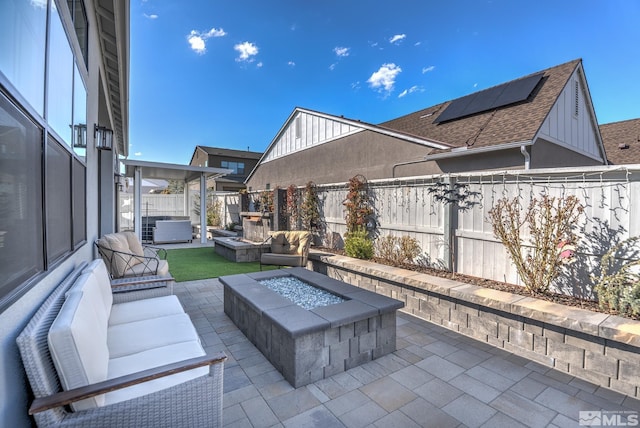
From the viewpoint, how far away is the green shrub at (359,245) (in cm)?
573

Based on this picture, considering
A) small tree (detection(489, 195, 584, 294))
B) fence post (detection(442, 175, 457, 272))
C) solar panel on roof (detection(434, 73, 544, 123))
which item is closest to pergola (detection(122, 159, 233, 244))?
solar panel on roof (detection(434, 73, 544, 123))

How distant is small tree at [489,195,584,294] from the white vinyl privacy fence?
0.10 meters

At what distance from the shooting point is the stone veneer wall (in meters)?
2.49

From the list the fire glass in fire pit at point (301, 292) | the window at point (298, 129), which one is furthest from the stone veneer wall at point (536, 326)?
the window at point (298, 129)

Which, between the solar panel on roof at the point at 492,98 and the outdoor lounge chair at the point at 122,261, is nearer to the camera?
the outdoor lounge chair at the point at 122,261

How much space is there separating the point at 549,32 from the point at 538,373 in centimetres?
917

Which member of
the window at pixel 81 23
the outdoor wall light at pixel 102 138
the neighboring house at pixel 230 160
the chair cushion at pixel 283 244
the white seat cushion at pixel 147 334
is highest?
the neighboring house at pixel 230 160

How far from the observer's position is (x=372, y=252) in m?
5.76

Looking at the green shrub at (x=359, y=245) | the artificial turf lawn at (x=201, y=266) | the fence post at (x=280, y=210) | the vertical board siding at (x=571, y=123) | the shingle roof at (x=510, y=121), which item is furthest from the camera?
the fence post at (x=280, y=210)

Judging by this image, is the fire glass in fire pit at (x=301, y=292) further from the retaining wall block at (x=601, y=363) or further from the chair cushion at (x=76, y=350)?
the retaining wall block at (x=601, y=363)

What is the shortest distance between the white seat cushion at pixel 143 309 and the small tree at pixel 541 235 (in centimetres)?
395

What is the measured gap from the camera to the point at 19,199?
1.43 metres

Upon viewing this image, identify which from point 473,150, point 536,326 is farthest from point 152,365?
point 473,150

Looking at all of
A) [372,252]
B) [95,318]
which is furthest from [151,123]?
[95,318]
